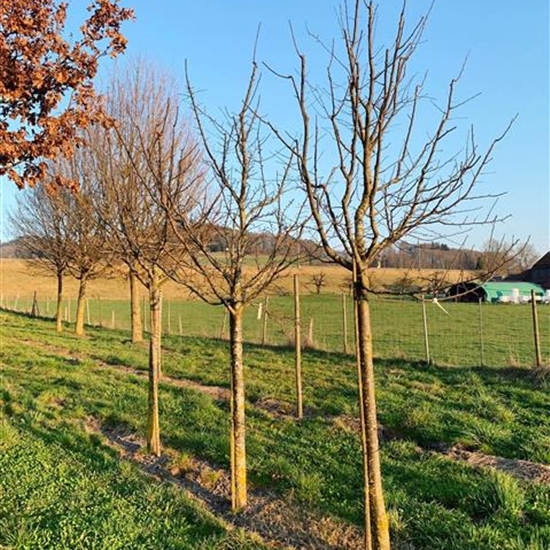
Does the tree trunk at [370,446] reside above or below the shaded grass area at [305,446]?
above

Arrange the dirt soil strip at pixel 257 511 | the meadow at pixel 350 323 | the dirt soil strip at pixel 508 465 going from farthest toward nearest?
the meadow at pixel 350 323, the dirt soil strip at pixel 508 465, the dirt soil strip at pixel 257 511

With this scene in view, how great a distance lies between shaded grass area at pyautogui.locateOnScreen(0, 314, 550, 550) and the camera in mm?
3963

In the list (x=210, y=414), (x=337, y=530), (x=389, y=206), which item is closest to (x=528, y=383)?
(x=210, y=414)

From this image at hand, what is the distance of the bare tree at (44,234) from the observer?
19.4m

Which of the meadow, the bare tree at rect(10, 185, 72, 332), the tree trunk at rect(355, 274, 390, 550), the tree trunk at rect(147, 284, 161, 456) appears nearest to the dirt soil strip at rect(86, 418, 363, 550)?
the tree trunk at rect(147, 284, 161, 456)

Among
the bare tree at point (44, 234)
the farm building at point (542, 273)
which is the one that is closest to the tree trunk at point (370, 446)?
the bare tree at point (44, 234)

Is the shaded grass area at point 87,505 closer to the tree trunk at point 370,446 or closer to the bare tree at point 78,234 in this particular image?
the tree trunk at point 370,446

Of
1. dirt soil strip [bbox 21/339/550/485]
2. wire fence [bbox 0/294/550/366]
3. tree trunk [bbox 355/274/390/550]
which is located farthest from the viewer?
wire fence [bbox 0/294/550/366]

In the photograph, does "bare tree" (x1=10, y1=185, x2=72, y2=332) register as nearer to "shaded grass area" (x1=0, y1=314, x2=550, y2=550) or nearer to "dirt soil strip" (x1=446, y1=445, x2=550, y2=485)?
"shaded grass area" (x1=0, y1=314, x2=550, y2=550)

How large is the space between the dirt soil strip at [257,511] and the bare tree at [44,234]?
49.4 ft

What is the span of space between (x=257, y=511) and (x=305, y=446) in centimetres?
166

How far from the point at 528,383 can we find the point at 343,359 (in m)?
4.64

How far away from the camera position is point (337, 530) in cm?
402

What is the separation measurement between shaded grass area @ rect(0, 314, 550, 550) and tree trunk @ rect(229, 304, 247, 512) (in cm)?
41
